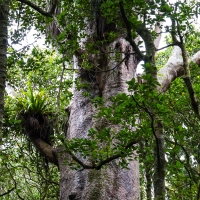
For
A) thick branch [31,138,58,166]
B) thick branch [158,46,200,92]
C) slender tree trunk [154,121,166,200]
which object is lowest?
slender tree trunk [154,121,166,200]

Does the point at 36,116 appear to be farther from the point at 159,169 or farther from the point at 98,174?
the point at 159,169

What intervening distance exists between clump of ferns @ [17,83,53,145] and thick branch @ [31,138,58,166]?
0.35 feet

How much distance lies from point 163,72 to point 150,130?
298 cm

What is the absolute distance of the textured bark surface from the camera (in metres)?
3.24

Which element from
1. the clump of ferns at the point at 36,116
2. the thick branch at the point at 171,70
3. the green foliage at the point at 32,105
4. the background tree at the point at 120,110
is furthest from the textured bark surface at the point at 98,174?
the thick branch at the point at 171,70

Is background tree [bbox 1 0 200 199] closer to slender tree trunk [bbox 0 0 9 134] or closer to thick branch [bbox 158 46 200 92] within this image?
thick branch [bbox 158 46 200 92]

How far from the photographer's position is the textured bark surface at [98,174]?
3.24 m

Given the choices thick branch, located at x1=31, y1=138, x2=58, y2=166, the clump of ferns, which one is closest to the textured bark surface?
thick branch, located at x1=31, y1=138, x2=58, y2=166

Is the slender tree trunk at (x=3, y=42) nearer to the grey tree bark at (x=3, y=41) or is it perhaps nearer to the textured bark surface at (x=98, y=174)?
the grey tree bark at (x=3, y=41)

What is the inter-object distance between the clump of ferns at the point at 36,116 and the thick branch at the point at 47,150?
106 millimetres

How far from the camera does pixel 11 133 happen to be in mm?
5070

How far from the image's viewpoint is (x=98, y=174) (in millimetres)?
3354

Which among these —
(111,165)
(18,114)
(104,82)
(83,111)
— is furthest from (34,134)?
(111,165)

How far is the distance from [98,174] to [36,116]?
1819 mm
